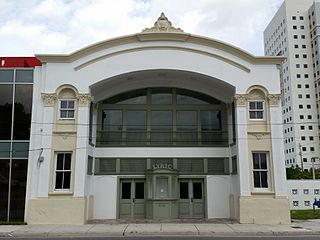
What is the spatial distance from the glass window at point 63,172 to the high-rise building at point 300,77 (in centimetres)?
7475

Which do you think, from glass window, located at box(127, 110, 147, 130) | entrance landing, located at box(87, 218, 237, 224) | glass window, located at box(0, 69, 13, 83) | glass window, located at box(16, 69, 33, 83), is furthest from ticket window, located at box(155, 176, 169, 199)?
glass window, located at box(0, 69, 13, 83)

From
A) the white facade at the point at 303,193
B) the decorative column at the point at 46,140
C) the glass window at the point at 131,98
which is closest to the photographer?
the decorative column at the point at 46,140

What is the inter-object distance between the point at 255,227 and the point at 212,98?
8106mm

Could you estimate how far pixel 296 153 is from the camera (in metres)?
84.9

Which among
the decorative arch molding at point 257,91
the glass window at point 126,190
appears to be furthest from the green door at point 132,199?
the decorative arch molding at point 257,91

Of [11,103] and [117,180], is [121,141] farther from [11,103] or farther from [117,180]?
[11,103]

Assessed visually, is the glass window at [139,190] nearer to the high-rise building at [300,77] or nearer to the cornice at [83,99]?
the cornice at [83,99]

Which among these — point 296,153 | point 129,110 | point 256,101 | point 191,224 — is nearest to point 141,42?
point 129,110

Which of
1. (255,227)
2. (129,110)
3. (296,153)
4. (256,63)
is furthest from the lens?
(296,153)

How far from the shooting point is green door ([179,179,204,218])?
20.3 metres

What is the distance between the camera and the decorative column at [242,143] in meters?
18.4

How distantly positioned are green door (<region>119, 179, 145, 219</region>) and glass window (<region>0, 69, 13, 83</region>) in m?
8.15

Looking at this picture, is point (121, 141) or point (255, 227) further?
point (121, 141)

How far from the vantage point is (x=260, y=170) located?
1883 cm
